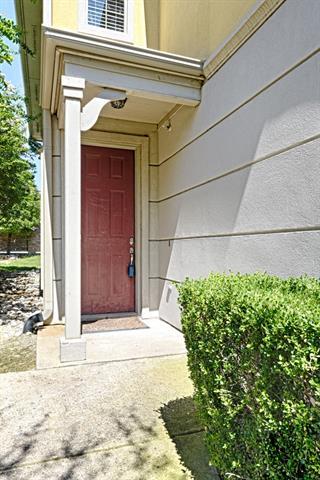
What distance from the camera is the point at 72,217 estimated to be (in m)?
3.26

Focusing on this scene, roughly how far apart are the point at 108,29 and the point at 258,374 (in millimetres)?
4369

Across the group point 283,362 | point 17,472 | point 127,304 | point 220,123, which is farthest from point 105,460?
point 127,304

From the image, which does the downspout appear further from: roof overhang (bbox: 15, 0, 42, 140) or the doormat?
roof overhang (bbox: 15, 0, 42, 140)

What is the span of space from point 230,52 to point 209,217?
1.59m

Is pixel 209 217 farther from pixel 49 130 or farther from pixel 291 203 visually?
pixel 49 130

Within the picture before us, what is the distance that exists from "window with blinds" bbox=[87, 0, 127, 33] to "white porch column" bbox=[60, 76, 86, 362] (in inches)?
55.3

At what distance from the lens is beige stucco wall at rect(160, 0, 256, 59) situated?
331 centimetres

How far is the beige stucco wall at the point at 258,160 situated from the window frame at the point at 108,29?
120cm

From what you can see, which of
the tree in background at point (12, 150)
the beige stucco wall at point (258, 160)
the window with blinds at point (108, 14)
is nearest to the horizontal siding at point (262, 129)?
the beige stucco wall at point (258, 160)

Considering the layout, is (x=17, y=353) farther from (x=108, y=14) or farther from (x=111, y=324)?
(x=108, y=14)

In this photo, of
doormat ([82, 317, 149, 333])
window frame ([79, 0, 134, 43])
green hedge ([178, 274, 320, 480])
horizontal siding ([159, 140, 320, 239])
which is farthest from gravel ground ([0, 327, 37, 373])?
window frame ([79, 0, 134, 43])

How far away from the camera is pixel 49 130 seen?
14.9 ft

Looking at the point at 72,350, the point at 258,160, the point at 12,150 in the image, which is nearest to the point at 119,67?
the point at 258,160

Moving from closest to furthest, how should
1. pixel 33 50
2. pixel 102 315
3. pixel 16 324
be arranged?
1. pixel 16 324
2. pixel 102 315
3. pixel 33 50
